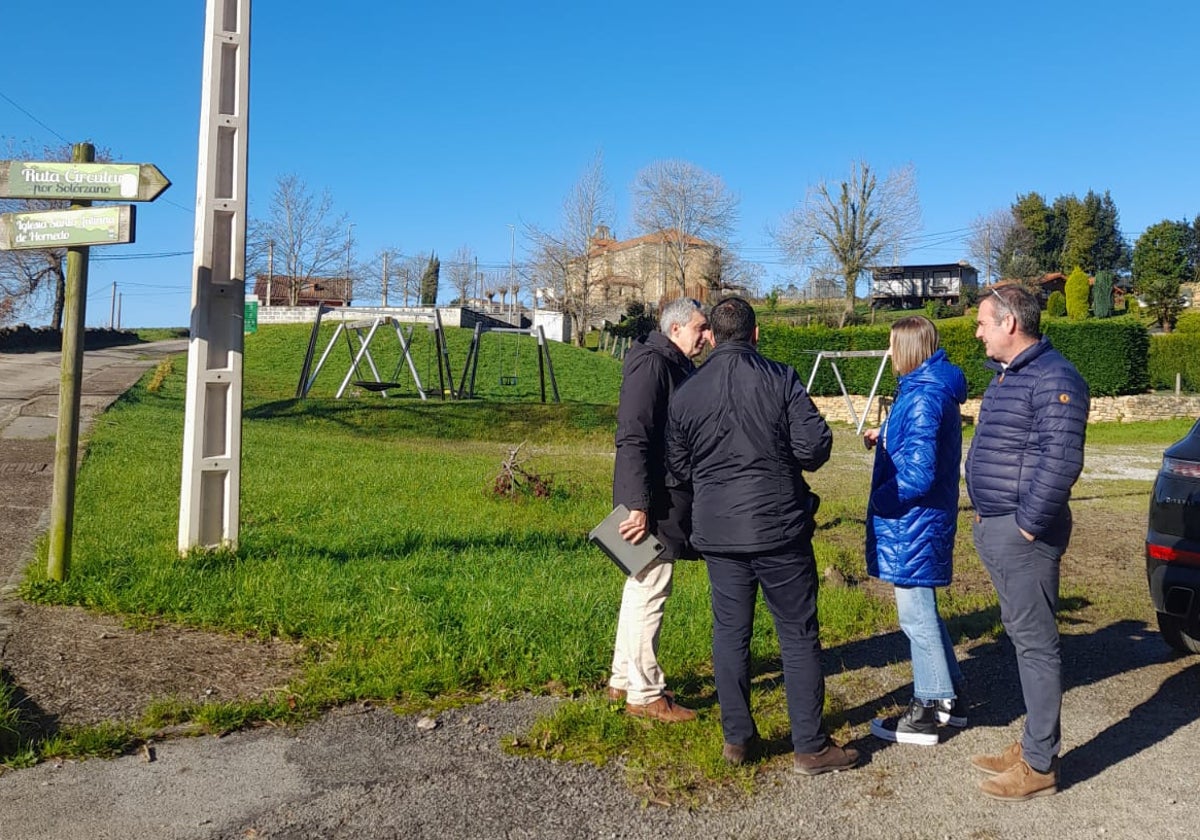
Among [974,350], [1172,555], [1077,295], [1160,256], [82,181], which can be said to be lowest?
[1172,555]

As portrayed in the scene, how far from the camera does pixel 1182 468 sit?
4.85 metres

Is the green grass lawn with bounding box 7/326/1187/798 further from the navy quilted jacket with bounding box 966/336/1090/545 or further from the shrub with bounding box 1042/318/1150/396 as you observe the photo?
the shrub with bounding box 1042/318/1150/396

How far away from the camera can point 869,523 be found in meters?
4.43

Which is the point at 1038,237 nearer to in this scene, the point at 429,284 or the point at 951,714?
the point at 429,284

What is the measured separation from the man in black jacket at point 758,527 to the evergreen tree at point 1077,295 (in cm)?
5590

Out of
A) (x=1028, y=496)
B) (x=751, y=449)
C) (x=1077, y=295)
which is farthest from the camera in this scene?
(x=1077, y=295)

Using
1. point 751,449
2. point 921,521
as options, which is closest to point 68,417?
point 751,449

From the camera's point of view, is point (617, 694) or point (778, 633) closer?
point (778, 633)

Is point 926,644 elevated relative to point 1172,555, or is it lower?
lower

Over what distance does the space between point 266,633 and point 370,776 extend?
1851 millimetres

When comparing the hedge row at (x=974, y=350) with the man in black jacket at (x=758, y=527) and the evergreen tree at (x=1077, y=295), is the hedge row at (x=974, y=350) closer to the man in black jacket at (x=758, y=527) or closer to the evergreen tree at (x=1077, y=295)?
the evergreen tree at (x=1077, y=295)

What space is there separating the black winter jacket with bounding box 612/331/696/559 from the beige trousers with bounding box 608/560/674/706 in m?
0.14

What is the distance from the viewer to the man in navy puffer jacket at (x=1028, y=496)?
3.66 m

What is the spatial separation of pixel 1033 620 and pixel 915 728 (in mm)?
729
